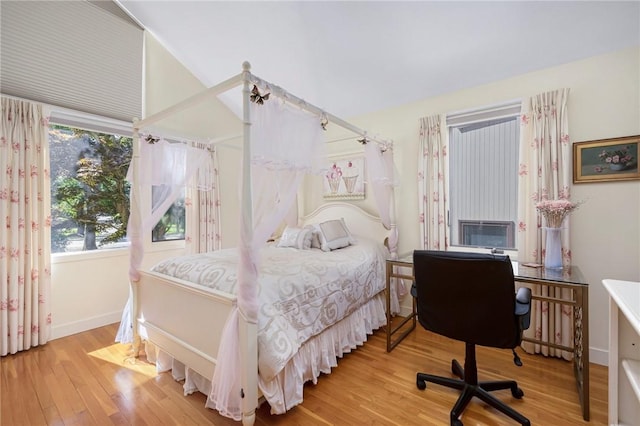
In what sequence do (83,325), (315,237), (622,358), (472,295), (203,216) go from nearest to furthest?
1. (622,358)
2. (472,295)
3. (83,325)
4. (315,237)
5. (203,216)

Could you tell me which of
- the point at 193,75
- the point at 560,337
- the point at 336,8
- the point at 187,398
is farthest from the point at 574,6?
the point at 193,75

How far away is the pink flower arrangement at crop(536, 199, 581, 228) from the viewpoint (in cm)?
212

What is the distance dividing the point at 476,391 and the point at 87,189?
4.17 meters

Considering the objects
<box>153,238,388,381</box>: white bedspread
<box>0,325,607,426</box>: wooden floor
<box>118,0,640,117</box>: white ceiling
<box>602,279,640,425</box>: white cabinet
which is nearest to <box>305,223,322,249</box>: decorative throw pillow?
<box>153,238,388,381</box>: white bedspread

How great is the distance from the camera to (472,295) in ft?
5.14

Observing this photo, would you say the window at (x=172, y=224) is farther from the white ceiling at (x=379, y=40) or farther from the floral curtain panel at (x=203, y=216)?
the white ceiling at (x=379, y=40)

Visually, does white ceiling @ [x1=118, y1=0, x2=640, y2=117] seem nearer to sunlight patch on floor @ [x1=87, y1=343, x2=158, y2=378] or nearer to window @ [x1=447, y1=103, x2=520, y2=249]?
window @ [x1=447, y1=103, x2=520, y2=249]

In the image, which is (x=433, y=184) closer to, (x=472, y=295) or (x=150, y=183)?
(x=472, y=295)

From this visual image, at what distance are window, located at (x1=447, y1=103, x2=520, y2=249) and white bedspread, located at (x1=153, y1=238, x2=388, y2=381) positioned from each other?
1.17m

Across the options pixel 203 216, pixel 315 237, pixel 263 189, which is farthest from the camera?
pixel 203 216

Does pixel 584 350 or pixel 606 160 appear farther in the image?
pixel 606 160

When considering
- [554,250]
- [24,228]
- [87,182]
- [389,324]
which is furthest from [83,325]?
[554,250]

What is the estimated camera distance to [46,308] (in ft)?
8.73

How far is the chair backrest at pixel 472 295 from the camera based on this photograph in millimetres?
1506
